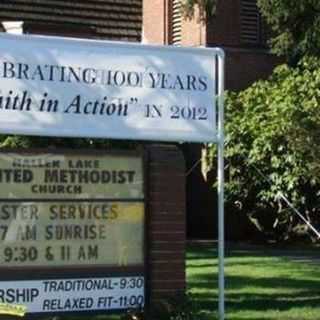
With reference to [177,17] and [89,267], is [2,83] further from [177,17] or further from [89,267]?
[177,17]

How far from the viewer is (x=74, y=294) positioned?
8766 millimetres

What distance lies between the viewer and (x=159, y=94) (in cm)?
904

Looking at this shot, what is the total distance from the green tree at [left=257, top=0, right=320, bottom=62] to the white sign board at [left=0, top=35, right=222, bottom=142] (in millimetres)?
7055

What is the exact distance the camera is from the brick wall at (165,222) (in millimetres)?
9234

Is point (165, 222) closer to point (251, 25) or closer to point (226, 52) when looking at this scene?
point (226, 52)

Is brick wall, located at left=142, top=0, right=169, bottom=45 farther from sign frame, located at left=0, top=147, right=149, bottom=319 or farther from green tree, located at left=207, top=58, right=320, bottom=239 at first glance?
sign frame, located at left=0, top=147, right=149, bottom=319

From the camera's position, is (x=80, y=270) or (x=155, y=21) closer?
(x=80, y=270)

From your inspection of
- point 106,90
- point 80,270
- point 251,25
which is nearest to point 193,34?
point 251,25

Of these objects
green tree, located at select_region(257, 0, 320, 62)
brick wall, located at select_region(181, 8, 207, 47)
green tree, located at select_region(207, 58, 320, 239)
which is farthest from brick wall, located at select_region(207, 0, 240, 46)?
green tree, located at select_region(257, 0, 320, 62)

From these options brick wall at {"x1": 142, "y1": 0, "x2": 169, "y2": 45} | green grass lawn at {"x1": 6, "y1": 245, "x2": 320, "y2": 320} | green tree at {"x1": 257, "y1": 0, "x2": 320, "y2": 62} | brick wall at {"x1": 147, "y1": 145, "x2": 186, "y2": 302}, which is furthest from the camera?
brick wall at {"x1": 142, "y1": 0, "x2": 169, "y2": 45}

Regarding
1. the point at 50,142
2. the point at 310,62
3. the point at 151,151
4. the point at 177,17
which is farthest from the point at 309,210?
the point at 151,151

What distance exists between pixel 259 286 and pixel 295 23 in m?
6.03

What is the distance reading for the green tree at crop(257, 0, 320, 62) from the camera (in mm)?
16281

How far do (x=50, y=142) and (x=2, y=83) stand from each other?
4328 mm
